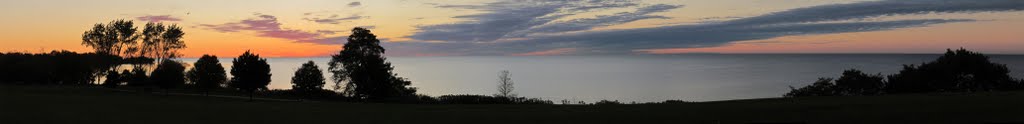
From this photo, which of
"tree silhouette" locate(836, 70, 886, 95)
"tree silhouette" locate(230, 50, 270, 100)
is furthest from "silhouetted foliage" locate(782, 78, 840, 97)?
"tree silhouette" locate(230, 50, 270, 100)

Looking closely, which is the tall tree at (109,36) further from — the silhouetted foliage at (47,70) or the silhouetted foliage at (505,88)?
the silhouetted foliage at (505,88)

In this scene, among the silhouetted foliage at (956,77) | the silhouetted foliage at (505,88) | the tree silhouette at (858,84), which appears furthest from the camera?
the silhouetted foliage at (505,88)

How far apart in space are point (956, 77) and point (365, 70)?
56006 mm

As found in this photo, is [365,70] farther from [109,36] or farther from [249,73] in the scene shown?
[109,36]

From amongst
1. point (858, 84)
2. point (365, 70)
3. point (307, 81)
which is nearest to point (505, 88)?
point (365, 70)

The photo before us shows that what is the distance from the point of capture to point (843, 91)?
5778 cm

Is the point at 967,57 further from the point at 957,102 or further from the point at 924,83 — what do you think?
the point at 957,102

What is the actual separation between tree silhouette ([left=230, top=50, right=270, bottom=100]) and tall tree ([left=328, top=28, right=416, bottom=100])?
8815 mm

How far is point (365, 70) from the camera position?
197 ft

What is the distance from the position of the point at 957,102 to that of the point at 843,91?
40.8 metres

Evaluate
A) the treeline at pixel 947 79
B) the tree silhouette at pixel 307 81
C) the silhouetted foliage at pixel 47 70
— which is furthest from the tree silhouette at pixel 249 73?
the treeline at pixel 947 79

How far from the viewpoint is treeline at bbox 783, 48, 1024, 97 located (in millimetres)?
55131

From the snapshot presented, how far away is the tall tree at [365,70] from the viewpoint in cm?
5962

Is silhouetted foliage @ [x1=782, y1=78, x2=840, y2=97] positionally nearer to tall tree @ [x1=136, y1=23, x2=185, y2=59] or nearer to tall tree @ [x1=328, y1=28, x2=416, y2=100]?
tall tree @ [x1=328, y1=28, x2=416, y2=100]
